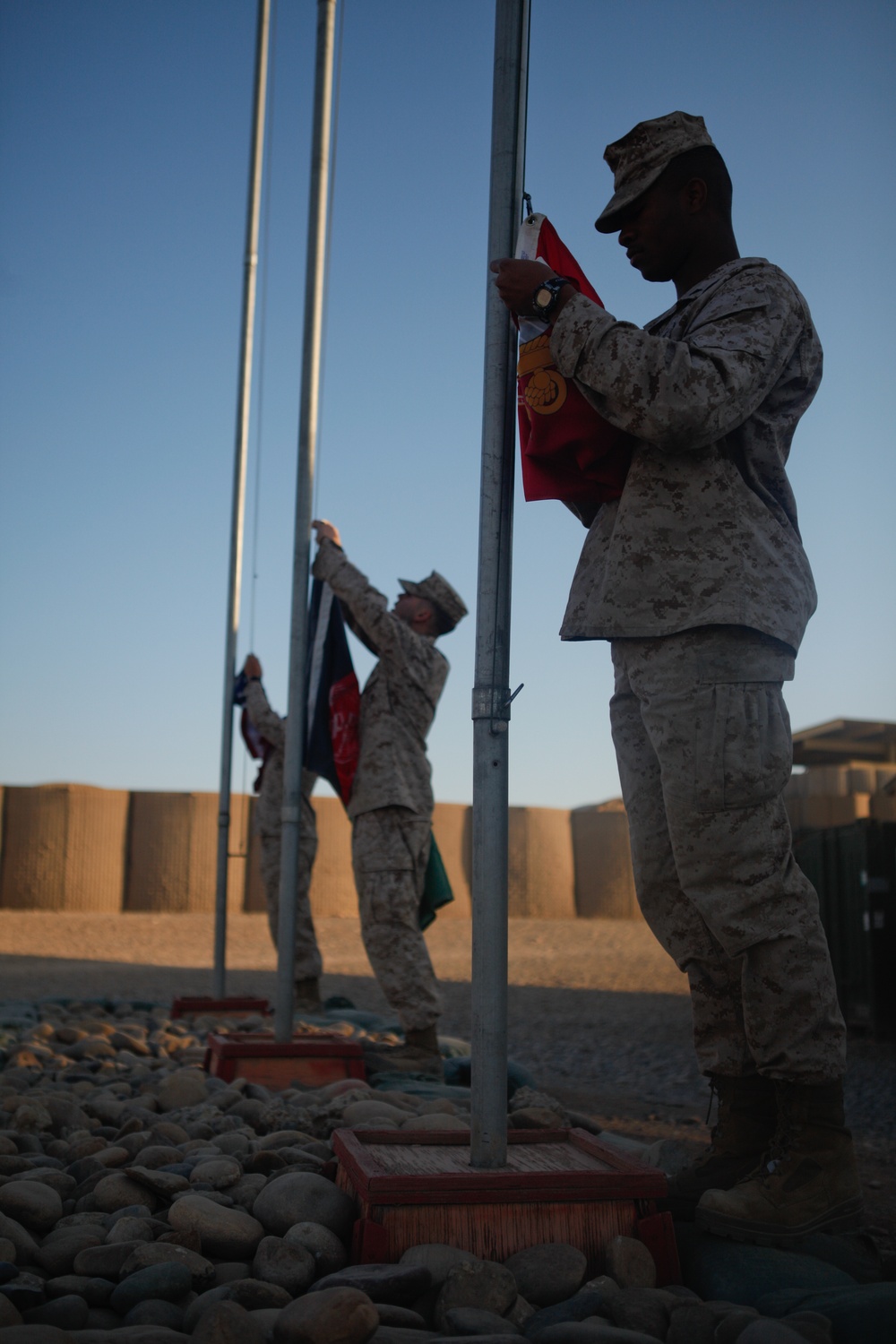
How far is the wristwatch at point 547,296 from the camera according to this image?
73.0 inches

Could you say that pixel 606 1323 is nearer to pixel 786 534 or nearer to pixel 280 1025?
pixel 786 534

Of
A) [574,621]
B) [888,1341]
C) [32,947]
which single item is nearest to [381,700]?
[574,621]

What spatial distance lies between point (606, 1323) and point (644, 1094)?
10.6 ft

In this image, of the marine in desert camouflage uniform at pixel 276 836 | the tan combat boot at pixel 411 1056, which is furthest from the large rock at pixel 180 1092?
the marine in desert camouflage uniform at pixel 276 836

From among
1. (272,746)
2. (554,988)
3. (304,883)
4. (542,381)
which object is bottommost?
(554,988)

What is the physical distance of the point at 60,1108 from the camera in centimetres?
266

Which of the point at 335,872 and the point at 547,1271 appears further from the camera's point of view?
the point at 335,872

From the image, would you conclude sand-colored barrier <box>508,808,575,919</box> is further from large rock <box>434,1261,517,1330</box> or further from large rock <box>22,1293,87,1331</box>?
large rock <box>22,1293,87,1331</box>

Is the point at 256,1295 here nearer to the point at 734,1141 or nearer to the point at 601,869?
the point at 734,1141

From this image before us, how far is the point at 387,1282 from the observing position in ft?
4.72

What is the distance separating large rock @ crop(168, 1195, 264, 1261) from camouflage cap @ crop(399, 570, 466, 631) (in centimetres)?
314

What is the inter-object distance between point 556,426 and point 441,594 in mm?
2798

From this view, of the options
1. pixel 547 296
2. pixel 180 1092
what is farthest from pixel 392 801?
pixel 547 296

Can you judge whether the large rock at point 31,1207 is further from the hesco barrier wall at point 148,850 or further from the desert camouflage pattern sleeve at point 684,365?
the hesco barrier wall at point 148,850
